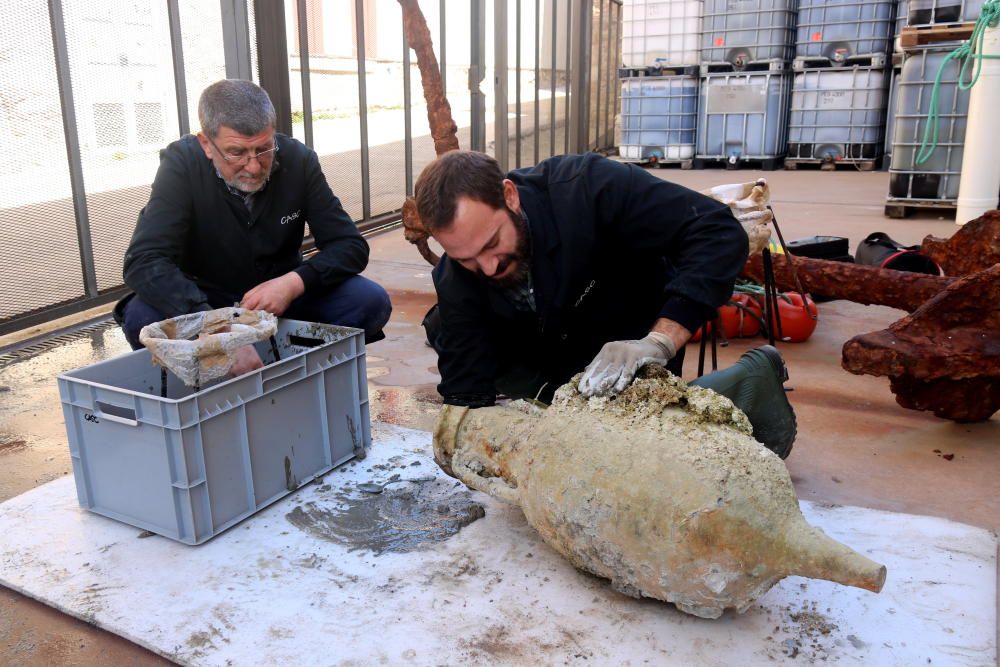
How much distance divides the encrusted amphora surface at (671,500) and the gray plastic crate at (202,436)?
694mm

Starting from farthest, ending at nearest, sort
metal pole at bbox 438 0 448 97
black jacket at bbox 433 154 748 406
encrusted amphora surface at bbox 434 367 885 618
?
metal pole at bbox 438 0 448 97 → black jacket at bbox 433 154 748 406 → encrusted amphora surface at bbox 434 367 885 618

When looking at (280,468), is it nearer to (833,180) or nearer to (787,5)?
(833,180)

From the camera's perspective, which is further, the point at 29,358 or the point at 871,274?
the point at 29,358

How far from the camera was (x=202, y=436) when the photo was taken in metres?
1.86

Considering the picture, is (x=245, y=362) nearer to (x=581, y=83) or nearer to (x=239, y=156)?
(x=239, y=156)

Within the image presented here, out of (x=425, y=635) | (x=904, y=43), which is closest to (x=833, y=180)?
(x=904, y=43)

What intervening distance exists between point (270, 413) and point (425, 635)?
77 centimetres

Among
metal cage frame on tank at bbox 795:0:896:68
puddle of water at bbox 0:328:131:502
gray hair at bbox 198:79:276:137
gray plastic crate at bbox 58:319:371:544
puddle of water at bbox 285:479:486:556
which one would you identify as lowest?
puddle of water at bbox 0:328:131:502

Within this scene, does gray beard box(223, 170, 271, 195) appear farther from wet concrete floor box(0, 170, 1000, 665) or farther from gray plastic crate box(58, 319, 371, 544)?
wet concrete floor box(0, 170, 1000, 665)

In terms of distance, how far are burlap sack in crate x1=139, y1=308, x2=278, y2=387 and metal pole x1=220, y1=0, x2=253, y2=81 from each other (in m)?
3.26

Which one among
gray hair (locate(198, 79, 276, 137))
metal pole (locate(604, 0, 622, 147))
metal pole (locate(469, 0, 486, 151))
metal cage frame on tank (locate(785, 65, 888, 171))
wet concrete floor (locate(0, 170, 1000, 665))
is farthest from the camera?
metal pole (locate(604, 0, 622, 147))

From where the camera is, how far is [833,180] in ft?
28.6

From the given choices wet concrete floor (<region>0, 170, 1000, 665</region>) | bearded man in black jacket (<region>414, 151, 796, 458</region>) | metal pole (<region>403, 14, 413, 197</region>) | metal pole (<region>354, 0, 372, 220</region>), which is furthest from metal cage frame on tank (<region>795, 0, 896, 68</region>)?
bearded man in black jacket (<region>414, 151, 796, 458</region>)

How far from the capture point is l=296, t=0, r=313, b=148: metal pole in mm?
5434
